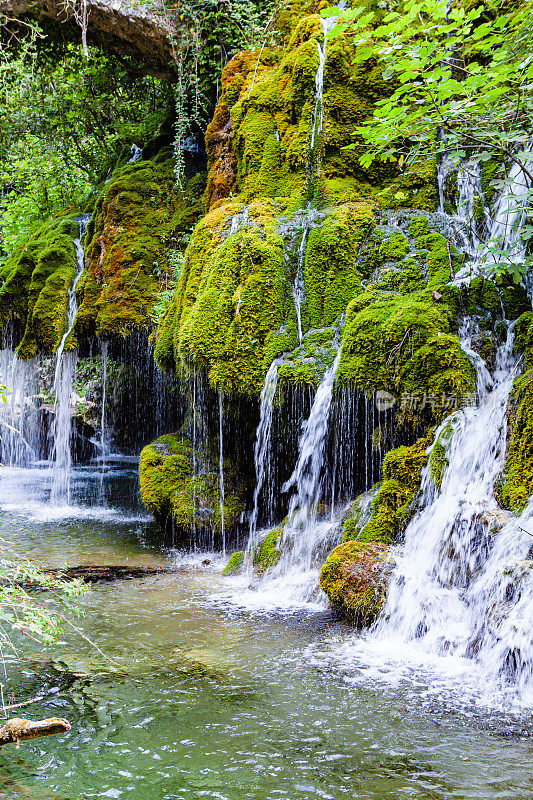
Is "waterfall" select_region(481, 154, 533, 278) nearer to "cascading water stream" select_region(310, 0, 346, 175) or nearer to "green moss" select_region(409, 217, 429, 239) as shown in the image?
"green moss" select_region(409, 217, 429, 239)

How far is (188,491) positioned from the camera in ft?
28.1

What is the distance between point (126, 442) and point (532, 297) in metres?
12.1

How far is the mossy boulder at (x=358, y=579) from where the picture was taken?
508 cm

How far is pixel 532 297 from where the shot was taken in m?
6.55

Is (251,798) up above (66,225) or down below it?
below

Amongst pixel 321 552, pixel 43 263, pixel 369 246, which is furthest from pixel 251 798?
pixel 43 263

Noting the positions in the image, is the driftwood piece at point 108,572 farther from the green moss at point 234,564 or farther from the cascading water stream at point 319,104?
the cascading water stream at point 319,104

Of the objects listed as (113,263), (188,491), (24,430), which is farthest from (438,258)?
(24,430)

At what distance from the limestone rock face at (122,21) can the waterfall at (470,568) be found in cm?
897

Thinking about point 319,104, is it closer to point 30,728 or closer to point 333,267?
point 333,267

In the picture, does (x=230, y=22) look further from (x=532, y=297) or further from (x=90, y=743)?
(x=90, y=743)

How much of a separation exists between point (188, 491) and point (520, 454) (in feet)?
15.6

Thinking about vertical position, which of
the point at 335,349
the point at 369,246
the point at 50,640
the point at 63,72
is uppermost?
the point at 63,72

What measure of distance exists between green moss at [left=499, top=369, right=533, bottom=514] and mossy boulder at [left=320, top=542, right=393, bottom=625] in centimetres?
117
